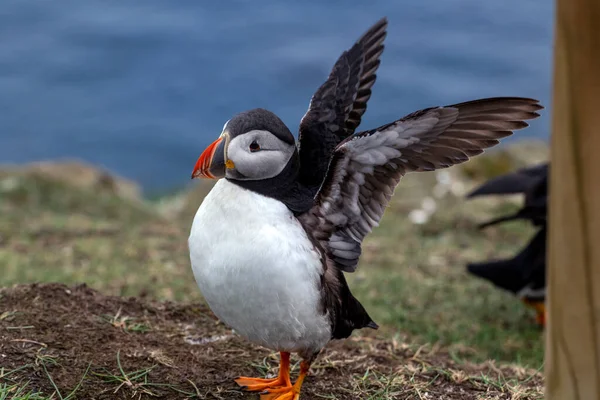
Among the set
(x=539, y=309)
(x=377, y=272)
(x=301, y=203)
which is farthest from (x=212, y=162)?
(x=377, y=272)

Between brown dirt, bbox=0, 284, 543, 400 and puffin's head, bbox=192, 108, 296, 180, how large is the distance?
0.96 meters

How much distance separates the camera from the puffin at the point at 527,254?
17.7 feet

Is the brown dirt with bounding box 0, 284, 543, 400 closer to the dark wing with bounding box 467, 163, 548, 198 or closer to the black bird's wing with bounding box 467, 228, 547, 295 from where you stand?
the black bird's wing with bounding box 467, 228, 547, 295

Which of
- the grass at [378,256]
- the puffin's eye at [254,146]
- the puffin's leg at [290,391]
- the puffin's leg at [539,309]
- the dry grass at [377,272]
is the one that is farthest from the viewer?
the puffin's leg at [539,309]

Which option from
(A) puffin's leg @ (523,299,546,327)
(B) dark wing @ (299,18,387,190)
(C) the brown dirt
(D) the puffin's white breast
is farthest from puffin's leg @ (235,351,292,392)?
(A) puffin's leg @ (523,299,546,327)

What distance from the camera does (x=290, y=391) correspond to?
3.08 meters

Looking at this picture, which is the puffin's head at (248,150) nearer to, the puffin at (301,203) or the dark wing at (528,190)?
the puffin at (301,203)

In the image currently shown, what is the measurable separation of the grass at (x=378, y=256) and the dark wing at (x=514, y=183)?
89 cm

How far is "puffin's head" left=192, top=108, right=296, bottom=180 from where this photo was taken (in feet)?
8.93

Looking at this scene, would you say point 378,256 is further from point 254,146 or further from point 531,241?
point 254,146

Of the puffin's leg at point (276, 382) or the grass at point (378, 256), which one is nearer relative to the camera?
the puffin's leg at point (276, 382)

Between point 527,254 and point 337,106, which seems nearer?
point 337,106

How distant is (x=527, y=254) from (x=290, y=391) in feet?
10.00

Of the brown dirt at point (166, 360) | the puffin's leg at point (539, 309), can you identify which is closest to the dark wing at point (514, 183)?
the puffin's leg at point (539, 309)
